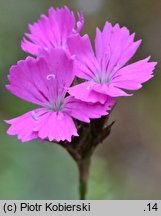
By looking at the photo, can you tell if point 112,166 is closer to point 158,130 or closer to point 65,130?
point 158,130

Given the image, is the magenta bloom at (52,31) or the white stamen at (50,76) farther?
the magenta bloom at (52,31)

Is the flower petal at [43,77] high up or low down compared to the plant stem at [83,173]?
up

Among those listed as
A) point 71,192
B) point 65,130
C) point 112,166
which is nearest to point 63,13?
point 65,130

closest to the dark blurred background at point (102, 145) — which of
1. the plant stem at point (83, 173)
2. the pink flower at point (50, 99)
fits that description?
the plant stem at point (83, 173)

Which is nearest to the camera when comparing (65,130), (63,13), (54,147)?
(65,130)

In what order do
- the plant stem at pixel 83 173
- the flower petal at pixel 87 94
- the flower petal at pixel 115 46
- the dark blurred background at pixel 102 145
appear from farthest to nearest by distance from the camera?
the dark blurred background at pixel 102 145, the plant stem at pixel 83 173, the flower petal at pixel 115 46, the flower petal at pixel 87 94

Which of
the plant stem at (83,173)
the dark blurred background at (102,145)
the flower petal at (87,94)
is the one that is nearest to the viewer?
the flower petal at (87,94)

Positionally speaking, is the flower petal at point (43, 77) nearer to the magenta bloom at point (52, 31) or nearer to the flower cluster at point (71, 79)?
the flower cluster at point (71, 79)
